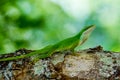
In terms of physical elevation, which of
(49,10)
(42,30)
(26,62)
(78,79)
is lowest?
(78,79)

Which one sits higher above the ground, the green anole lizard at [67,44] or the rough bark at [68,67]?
the green anole lizard at [67,44]

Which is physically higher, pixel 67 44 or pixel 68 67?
pixel 67 44

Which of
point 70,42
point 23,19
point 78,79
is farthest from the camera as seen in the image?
point 23,19

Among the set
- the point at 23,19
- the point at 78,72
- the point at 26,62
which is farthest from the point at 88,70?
the point at 23,19

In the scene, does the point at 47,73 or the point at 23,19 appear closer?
the point at 47,73

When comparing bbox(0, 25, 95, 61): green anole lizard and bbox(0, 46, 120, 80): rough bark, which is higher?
bbox(0, 25, 95, 61): green anole lizard

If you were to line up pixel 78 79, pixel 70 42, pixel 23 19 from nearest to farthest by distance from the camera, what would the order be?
pixel 78 79, pixel 70 42, pixel 23 19

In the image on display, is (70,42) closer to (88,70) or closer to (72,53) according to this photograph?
(72,53)

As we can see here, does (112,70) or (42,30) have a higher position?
(42,30)
